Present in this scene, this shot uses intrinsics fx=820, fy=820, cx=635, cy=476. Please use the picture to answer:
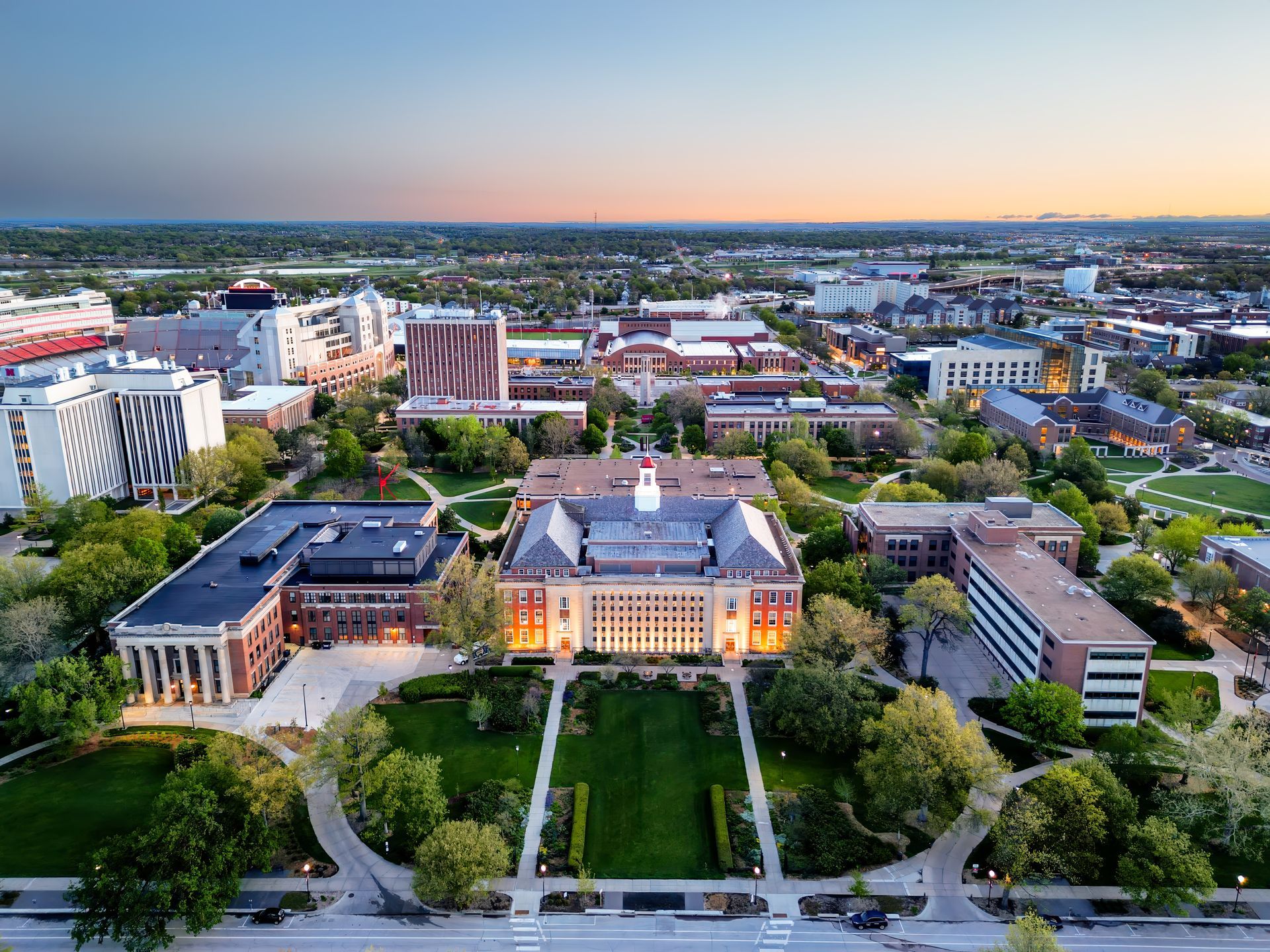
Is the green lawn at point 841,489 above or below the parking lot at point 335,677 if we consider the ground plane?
above

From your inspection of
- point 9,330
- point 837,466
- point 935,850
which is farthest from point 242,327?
point 935,850

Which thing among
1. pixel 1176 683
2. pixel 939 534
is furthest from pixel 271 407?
pixel 1176 683

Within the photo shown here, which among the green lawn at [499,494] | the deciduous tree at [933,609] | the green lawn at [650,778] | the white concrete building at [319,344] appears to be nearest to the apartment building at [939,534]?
the deciduous tree at [933,609]

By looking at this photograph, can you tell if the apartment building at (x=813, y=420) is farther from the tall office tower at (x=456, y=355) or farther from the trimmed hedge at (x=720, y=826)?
the trimmed hedge at (x=720, y=826)

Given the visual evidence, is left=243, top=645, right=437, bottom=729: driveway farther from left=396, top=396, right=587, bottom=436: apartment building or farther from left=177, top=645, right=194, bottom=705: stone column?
left=396, top=396, right=587, bottom=436: apartment building

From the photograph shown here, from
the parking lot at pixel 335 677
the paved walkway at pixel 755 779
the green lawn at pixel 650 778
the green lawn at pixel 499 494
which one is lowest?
the green lawn at pixel 650 778
